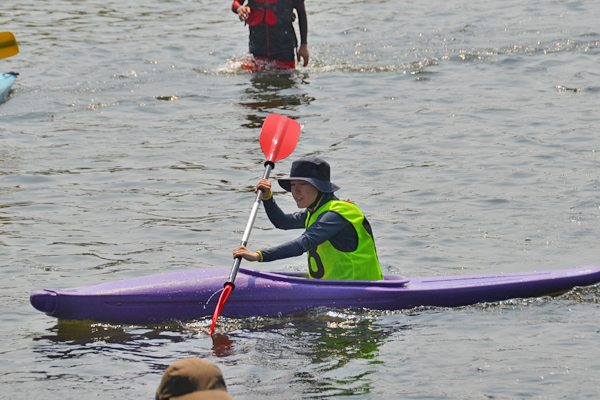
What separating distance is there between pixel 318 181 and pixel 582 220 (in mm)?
2773

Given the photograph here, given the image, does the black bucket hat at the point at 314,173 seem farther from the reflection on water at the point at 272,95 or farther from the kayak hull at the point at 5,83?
the kayak hull at the point at 5,83

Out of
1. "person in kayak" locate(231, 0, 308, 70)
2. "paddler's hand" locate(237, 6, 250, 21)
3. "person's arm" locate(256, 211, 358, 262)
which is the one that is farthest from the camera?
"person in kayak" locate(231, 0, 308, 70)

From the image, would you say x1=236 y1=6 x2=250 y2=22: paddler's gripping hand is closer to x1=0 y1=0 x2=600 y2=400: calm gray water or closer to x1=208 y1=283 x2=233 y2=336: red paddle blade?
x1=0 y1=0 x2=600 y2=400: calm gray water

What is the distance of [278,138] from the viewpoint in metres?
5.79

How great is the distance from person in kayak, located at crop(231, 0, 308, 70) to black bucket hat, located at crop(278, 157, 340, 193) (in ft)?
18.2

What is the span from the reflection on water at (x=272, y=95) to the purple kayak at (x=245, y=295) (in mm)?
4590

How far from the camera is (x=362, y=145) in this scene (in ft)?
28.3

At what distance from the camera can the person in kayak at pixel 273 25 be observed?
10.2m

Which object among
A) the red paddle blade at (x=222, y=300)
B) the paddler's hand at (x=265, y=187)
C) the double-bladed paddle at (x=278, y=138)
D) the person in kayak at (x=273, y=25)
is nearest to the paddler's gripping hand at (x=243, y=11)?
the person in kayak at (x=273, y=25)

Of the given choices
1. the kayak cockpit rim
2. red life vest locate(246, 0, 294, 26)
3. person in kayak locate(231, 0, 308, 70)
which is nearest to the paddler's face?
the kayak cockpit rim

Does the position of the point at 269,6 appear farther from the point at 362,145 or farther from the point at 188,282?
Answer: the point at 188,282

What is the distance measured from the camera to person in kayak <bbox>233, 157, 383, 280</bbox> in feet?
15.3

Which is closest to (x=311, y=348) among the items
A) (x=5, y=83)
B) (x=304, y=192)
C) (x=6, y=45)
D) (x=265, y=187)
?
(x=304, y=192)

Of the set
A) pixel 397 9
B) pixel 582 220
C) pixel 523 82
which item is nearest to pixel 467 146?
pixel 582 220
